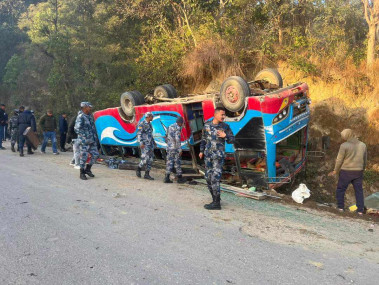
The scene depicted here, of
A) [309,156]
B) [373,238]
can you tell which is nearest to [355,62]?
[309,156]

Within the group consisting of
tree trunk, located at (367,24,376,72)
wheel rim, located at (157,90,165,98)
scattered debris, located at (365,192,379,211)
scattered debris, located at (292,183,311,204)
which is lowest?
scattered debris, located at (365,192,379,211)

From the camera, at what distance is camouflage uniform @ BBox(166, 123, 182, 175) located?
7.17 meters

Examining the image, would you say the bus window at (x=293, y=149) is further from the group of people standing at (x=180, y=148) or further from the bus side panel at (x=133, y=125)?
the bus side panel at (x=133, y=125)

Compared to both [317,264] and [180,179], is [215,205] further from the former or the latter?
[180,179]

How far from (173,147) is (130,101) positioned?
8.68 ft

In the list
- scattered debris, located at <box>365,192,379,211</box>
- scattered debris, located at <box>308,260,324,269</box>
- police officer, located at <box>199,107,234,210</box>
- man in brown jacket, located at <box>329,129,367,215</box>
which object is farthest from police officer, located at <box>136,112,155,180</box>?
scattered debris, located at <box>308,260,324,269</box>

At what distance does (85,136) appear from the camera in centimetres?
710

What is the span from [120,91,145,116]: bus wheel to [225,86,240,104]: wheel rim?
3.19 meters

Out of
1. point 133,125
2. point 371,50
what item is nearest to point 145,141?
point 133,125

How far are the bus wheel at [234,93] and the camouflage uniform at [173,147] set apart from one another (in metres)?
1.20

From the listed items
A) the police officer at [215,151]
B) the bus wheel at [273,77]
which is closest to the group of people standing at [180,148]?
the police officer at [215,151]

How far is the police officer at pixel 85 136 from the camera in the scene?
7.02 meters

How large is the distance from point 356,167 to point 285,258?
2.74 metres

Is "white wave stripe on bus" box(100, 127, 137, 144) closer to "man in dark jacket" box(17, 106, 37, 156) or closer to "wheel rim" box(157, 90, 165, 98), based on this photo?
"wheel rim" box(157, 90, 165, 98)
